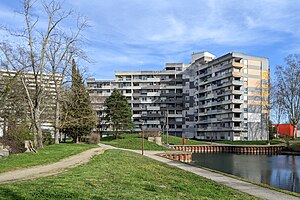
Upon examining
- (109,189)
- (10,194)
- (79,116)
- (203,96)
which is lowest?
(109,189)

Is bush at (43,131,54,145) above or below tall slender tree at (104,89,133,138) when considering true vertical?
below

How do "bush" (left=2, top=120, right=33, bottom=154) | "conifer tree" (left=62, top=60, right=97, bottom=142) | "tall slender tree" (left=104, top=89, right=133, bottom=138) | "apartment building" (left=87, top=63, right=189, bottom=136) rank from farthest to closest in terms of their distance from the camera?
"apartment building" (left=87, top=63, right=189, bottom=136)
"tall slender tree" (left=104, top=89, right=133, bottom=138)
"conifer tree" (left=62, top=60, right=97, bottom=142)
"bush" (left=2, top=120, right=33, bottom=154)

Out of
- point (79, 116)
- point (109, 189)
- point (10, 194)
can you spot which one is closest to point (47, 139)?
point (79, 116)

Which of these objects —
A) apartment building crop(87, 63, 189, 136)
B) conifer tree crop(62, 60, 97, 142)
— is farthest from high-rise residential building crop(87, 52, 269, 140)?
conifer tree crop(62, 60, 97, 142)

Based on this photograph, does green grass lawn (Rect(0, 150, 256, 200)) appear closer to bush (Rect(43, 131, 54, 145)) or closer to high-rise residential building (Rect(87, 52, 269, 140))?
bush (Rect(43, 131, 54, 145))

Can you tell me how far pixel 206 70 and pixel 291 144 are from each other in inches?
1327

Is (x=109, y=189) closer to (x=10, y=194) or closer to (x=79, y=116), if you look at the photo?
(x=10, y=194)

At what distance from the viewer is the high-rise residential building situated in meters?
71.9

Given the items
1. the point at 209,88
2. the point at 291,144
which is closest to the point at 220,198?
the point at 291,144

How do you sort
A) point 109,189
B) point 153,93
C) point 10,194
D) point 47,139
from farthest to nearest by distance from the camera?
point 153,93
point 47,139
point 109,189
point 10,194

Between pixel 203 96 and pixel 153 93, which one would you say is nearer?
pixel 203 96

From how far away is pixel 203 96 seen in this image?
84.8 metres

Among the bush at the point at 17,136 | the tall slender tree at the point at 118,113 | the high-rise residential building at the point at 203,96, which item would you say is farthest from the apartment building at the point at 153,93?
the bush at the point at 17,136

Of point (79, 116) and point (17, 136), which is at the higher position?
point (79, 116)
